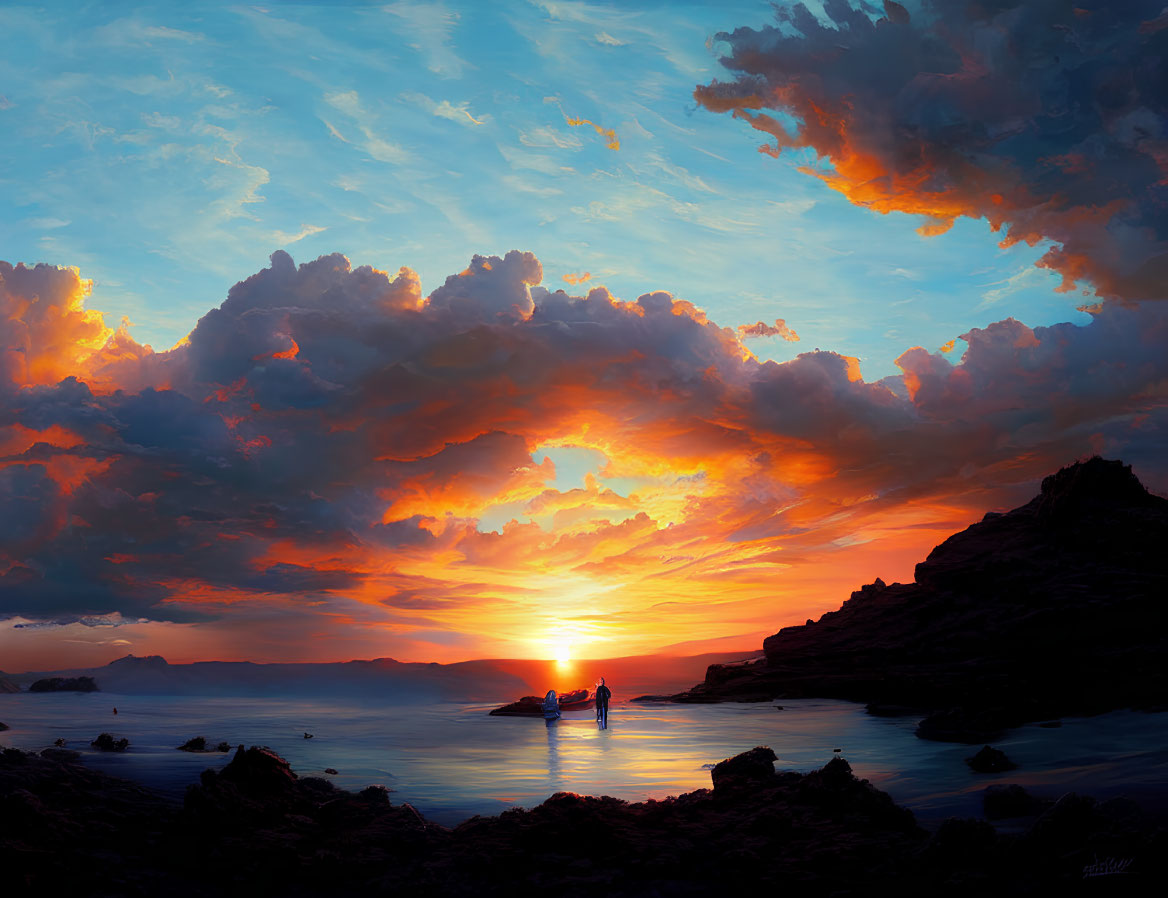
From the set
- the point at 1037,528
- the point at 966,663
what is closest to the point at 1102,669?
the point at 966,663

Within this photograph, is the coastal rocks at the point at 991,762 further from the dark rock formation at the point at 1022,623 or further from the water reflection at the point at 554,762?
the dark rock formation at the point at 1022,623

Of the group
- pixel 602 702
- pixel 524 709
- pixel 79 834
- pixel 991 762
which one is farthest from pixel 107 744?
pixel 524 709

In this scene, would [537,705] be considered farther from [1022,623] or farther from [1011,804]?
[1011,804]

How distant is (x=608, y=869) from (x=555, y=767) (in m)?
11.0

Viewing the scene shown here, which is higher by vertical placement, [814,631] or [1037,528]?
[1037,528]

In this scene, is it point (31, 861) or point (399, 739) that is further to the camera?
point (399, 739)

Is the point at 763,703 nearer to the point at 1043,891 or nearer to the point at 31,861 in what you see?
the point at 1043,891

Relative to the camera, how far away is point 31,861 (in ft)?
36.9

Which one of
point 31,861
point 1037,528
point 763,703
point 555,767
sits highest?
point 1037,528

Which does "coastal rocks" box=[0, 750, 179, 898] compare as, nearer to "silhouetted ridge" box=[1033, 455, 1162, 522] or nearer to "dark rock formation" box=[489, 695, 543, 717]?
"dark rock formation" box=[489, 695, 543, 717]

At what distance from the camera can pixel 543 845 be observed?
12.7 m
